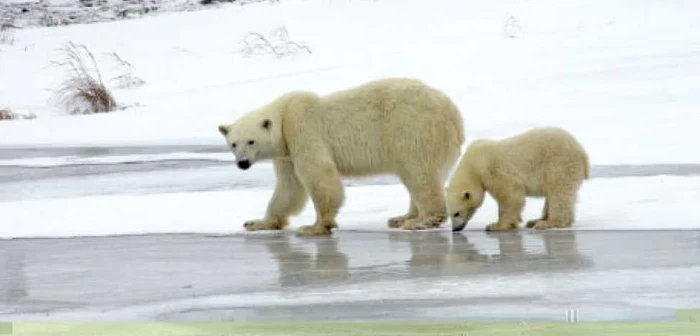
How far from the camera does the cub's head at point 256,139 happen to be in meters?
11.0

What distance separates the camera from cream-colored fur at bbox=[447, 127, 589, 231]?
10328 mm

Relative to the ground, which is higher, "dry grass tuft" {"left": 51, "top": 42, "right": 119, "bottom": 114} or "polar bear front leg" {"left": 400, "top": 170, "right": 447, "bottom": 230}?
"polar bear front leg" {"left": 400, "top": 170, "right": 447, "bottom": 230}

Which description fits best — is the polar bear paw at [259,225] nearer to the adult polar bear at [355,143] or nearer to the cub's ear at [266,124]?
the adult polar bear at [355,143]

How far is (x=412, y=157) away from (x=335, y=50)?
14.7m

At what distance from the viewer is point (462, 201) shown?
10461mm

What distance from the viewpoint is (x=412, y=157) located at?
10875 mm

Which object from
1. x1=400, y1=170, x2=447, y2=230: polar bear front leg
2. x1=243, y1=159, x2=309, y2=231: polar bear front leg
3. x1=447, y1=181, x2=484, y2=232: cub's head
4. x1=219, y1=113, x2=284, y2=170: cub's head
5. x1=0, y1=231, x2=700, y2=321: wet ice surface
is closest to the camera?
x1=0, y1=231, x2=700, y2=321: wet ice surface

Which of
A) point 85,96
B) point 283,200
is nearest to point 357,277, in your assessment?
point 283,200

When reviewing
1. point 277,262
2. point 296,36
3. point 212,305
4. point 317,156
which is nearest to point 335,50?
point 296,36

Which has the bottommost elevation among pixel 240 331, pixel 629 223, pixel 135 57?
pixel 135 57

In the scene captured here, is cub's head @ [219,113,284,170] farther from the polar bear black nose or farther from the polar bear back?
the polar bear back

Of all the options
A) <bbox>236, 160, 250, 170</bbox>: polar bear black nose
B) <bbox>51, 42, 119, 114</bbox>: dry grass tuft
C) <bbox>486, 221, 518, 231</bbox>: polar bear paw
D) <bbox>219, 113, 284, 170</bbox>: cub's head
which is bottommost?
<bbox>51, 42, 119, 114</bbox>: dry grass tuft

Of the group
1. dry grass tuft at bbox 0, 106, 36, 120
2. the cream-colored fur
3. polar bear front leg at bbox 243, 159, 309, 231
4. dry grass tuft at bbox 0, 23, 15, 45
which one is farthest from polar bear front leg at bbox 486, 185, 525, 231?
dry grass tuft at bbox 0, 23, 15, 45

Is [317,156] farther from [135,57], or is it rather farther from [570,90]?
[135,57]
